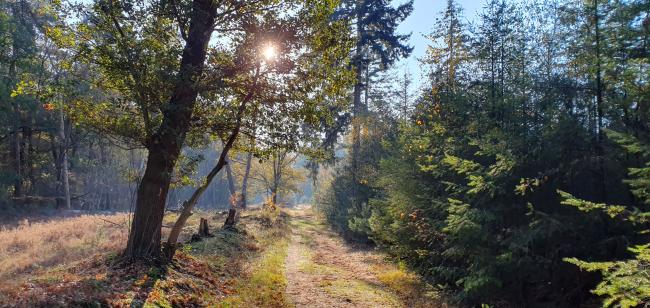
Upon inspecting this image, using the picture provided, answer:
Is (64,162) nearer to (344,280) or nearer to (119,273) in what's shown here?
(119,273)

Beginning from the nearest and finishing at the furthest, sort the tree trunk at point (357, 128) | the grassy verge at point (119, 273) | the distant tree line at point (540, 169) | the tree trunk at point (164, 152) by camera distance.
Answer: the grassy verge at point (119, 273), the distant tree line at point (540, 169), the tree trunk at point (164, 152), the tree trunk at point (357, 128)

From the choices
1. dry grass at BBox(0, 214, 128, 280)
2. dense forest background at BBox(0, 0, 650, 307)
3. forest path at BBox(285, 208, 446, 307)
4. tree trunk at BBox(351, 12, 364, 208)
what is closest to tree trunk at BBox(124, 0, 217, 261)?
dense forest background at BBox(0, 0, 650, 307)

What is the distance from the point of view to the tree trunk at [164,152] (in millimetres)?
10312

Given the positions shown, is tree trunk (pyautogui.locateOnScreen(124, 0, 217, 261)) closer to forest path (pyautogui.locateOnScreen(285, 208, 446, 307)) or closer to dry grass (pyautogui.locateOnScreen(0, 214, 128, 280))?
dry grass (pyautogui.locateOnScreen(0, 214, 128, 280))

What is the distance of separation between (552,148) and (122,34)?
421 inches

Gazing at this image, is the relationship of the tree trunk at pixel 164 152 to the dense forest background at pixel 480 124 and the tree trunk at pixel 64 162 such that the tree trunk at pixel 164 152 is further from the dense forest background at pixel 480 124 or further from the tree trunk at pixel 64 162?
the tree trunk at pixel 64 162

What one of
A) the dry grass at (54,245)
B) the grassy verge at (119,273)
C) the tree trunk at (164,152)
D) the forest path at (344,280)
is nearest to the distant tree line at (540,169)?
the forest path at (344,280)

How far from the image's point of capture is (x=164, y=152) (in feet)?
34.1

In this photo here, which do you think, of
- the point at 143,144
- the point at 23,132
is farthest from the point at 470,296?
the point at 23,132

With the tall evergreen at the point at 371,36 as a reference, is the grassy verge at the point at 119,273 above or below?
below

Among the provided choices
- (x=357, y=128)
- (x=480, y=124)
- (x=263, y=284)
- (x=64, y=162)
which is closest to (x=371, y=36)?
(x=357, y=128)

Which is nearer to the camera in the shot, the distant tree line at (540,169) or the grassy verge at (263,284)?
the distant tree line at (540,169)

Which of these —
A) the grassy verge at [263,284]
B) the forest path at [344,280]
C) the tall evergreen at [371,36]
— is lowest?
the forest path at [344,280]

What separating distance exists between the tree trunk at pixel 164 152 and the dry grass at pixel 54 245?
8.77ft
